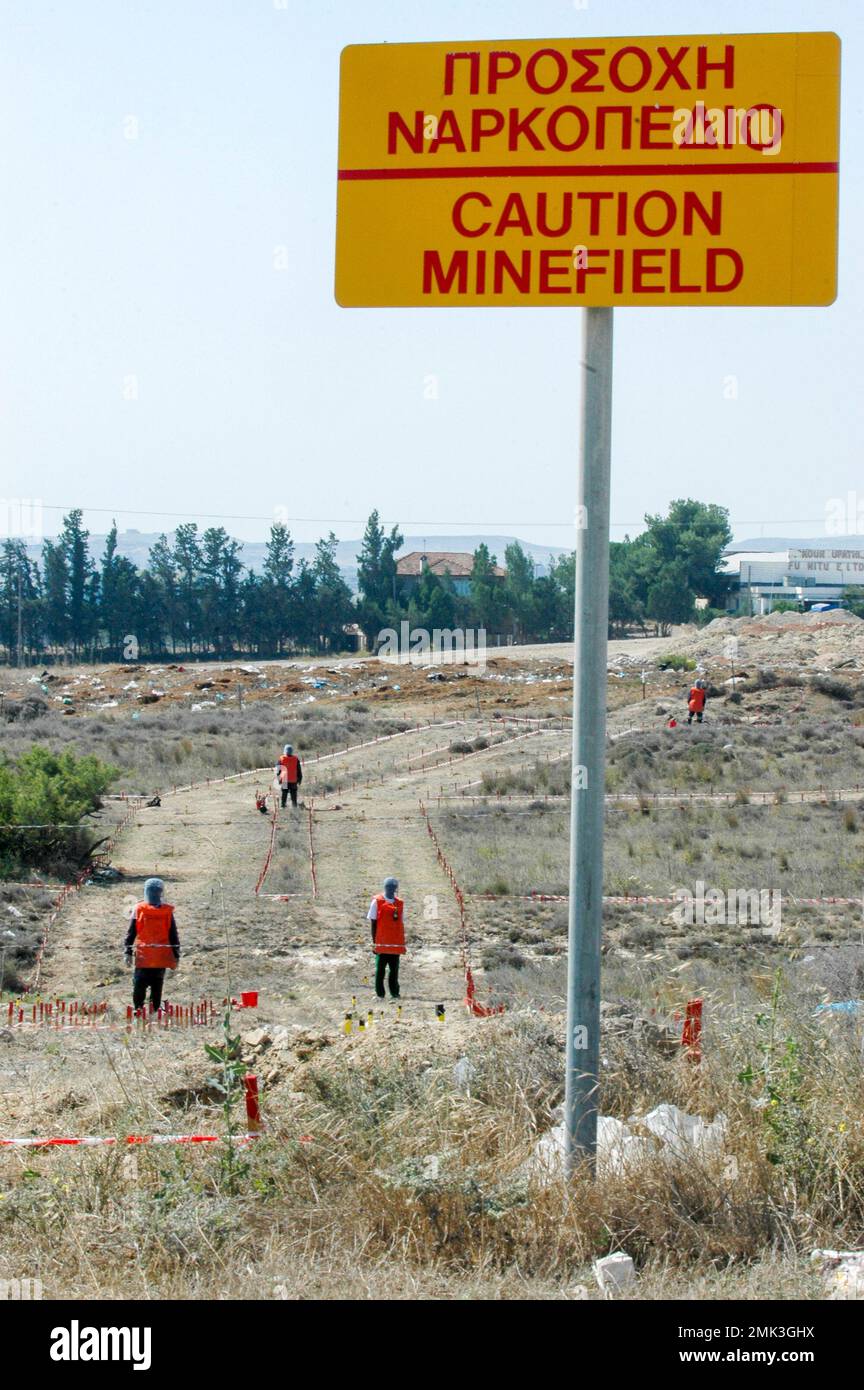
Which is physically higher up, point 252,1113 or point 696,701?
point 696,701

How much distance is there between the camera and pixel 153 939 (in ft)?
36.6

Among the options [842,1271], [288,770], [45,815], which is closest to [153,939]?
[842,1271]

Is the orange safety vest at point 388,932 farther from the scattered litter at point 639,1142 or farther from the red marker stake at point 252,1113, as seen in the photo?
the scattered litter at point 639,1142

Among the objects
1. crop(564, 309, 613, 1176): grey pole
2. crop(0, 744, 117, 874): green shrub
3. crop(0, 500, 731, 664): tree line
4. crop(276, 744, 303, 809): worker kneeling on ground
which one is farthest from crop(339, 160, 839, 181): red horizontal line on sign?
crop(0, 500, 731, 664): tree line

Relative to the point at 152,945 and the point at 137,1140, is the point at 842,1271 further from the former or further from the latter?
the point at 152,945

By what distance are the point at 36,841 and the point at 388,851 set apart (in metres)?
5.41

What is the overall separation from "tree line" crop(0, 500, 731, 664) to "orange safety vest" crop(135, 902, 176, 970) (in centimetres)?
6104

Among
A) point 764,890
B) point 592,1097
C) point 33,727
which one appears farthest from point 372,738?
point 592,1097

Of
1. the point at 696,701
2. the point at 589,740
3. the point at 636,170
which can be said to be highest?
the point at 636,170

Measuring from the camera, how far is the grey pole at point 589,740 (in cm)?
445

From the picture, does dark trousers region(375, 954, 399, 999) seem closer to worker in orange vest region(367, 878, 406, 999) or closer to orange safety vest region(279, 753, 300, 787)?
worker in orange vest region(367, 878, 406, 999)

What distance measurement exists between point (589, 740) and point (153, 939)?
7485mm

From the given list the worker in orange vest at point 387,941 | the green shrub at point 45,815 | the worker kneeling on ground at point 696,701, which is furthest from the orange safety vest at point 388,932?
the worker kneeling on ground at point 696,701
